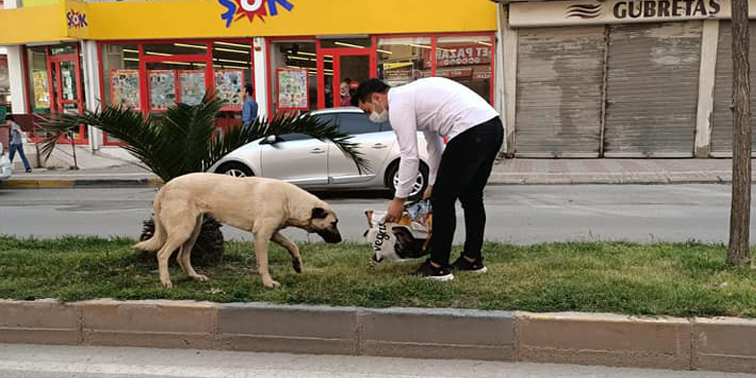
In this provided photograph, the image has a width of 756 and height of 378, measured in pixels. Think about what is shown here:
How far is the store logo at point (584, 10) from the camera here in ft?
48.3

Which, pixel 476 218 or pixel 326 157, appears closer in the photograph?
pixel 476 218

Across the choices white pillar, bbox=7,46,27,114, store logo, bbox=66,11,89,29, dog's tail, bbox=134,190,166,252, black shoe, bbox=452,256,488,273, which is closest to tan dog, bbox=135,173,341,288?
dog's tail, bbox=134,190,166,252

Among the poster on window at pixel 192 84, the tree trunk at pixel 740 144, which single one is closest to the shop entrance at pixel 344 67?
the poster on window at pixel 192 84

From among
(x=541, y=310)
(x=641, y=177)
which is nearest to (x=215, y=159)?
(x=541, y=310)

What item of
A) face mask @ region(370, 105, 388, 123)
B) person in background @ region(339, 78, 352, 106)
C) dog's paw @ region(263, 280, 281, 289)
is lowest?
dog's paw @ region(263, 280, 281, 289)

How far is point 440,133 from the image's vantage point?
15.5 ft

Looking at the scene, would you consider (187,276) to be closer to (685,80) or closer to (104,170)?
(104,170)

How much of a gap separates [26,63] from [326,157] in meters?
11.9

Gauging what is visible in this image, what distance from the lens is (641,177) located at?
12.5m

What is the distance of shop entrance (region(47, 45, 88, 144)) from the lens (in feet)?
57.5

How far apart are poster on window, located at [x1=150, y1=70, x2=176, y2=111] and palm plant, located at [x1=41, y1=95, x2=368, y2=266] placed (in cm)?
1217

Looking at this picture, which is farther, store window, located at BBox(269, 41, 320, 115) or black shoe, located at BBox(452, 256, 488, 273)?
store window, located at BBox(269, 41, 320, 115)

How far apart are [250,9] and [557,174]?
27.7 feet

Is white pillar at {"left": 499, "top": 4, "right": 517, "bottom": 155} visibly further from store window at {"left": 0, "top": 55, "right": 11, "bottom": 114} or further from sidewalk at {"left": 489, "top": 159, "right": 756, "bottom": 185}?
store window at {"left": 0, "top": 55, "right": 11, "bottom": 114}
